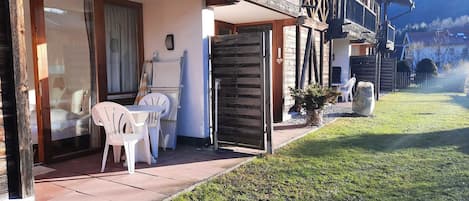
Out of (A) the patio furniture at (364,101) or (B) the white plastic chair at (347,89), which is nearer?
(A) the patio furniture at (364,101)

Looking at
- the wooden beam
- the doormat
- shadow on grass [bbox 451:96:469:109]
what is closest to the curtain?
the wooden beam

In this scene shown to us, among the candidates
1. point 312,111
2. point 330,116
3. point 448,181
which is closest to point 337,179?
point 448,181

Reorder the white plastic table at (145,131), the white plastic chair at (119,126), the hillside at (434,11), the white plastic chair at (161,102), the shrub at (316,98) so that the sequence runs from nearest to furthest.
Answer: the white plastic chair at (119,126) → the white plastic table at (145,131) → the white plastic chair at (161,102) → the shrub at (316,98) → the hillside at (434,11)

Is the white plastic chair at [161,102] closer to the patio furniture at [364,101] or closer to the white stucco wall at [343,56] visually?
the patio furniture at [364,101]

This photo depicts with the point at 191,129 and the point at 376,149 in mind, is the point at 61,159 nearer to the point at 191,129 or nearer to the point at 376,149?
the point at 191,129

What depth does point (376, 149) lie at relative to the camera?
4.84 m

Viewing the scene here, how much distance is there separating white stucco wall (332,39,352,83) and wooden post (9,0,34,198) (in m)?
11.9

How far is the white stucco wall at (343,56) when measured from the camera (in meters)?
13.0

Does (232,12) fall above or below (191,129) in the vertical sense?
above

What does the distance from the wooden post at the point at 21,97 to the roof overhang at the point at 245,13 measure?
10.3ft

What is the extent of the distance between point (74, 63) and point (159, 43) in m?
1.27

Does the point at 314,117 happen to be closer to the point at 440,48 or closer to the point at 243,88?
the point at 243,88

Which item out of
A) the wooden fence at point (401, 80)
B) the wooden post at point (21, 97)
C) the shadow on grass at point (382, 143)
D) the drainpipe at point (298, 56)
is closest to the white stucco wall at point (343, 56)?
the drainpipe at point (298, 56)

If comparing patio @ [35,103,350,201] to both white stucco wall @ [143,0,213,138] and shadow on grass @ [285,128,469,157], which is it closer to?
Result: white stucco wall @ [143,0,213,138]
